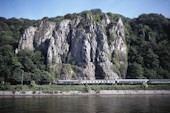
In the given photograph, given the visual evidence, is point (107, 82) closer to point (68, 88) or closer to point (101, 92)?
point (101, 92)

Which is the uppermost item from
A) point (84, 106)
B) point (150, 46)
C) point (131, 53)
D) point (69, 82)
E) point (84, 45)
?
point (150, 46)

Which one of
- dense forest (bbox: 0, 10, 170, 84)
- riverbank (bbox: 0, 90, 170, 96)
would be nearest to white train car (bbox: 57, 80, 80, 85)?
dense forest (bbox: 0, 10, 170, 84)

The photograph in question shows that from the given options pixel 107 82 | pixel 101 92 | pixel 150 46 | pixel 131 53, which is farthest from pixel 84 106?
pixel 150 46

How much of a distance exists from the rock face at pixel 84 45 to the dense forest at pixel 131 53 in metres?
5.03

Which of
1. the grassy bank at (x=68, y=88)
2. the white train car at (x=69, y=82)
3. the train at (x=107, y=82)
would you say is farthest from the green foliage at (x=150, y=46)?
the white train car at (x=69, y=82)

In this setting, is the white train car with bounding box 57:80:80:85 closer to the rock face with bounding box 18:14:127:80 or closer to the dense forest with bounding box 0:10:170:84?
the dense forest with bounding box 0:10:170:84

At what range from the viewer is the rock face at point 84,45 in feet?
369

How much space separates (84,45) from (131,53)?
2693cm

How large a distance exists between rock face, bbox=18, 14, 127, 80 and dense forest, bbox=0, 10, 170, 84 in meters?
5.03

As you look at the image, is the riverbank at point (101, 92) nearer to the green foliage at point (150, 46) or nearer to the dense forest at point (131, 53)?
the dense forest at point (131, 53)

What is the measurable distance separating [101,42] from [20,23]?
67.3 metres

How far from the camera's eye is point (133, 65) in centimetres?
11694

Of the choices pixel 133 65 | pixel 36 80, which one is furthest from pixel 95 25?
pixel 36 80

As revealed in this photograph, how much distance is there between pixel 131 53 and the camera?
416 ft
